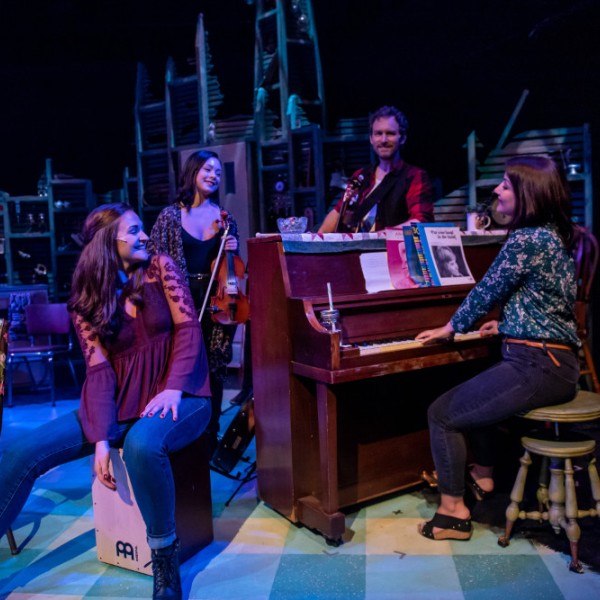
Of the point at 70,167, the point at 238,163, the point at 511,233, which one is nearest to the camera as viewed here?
the point at 511,233

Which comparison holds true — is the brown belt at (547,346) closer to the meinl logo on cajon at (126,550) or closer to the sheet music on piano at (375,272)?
the sheet music on piano at (375,272)

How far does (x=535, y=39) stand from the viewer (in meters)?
5.58

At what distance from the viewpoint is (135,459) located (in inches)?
84.8

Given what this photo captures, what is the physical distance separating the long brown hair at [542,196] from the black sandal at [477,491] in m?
1.25

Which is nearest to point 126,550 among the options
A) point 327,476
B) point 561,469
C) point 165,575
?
point 165,575

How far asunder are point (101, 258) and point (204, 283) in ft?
3.19

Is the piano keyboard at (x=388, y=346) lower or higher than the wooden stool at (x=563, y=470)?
higher

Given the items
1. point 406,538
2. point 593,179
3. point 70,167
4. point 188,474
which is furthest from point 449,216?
point 70,167

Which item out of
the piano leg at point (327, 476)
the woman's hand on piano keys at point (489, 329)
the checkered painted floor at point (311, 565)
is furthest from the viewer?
the woman's hand on piano keys at point (489, 329)

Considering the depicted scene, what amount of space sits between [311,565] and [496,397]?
3.27ft

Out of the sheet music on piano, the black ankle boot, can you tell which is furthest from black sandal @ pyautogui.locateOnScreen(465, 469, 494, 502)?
the black ankle boot

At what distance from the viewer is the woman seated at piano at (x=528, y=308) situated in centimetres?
244

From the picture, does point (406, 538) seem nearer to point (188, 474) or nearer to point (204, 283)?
point (188, 474)

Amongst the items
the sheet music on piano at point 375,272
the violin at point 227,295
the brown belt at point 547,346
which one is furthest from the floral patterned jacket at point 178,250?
the brown belt at point 547,346
